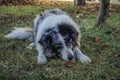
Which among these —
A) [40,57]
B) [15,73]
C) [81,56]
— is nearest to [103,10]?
[81,56]

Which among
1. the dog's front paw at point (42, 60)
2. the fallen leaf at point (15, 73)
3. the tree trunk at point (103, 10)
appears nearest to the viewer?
the fallen leaf at point (15, 73)

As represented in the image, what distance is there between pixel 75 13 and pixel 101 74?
6272mm

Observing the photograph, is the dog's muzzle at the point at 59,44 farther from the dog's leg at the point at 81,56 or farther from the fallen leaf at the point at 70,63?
the dog's leg at the point at 81,56

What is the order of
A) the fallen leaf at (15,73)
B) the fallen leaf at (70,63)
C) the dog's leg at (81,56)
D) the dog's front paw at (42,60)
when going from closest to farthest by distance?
the fallen leaf at (15,73) → the fallen leaf at (70,63) → the dog's front paw at (42,60) → the dog's leg at (81,56)

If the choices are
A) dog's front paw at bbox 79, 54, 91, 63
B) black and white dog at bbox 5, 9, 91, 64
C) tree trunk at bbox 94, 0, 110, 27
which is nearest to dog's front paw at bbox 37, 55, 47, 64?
black and white dog at bbox 5, 9, 91, 64

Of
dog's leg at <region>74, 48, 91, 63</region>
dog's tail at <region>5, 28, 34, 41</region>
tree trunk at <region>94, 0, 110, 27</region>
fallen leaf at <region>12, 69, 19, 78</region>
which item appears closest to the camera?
fallen leaf at <region>12, 69, 19, 78</region>

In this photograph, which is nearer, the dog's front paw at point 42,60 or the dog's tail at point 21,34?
the dog's front paw at point 42,60

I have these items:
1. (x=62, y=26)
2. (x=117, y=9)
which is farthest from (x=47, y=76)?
(x=117, y=9)

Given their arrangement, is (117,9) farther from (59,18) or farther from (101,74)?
(101,74)

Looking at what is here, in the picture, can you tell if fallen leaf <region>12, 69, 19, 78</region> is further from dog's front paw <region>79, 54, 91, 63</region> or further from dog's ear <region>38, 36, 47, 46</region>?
dog's front paw <region>79, 54, 91, 63</region>

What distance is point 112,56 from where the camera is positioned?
5.36m

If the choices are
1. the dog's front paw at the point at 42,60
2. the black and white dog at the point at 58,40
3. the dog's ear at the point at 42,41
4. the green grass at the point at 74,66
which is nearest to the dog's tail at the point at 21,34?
the green grass at the point at 74,66

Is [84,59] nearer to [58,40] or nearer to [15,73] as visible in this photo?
[58,40]

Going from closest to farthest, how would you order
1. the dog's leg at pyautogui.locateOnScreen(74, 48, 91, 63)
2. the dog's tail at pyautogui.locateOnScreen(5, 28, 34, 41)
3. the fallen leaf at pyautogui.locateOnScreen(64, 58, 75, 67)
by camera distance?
the fallen leaf at pyautogui.locateOnScreen(64, 58, 75, 67)
the dog's leg at pyautogui.locateOnScreen(74, 48, 91, 63)
the dog's tail at pyautogui.locateOnScreen(5, 28, 34, 41)
